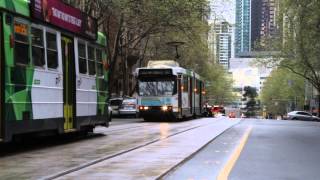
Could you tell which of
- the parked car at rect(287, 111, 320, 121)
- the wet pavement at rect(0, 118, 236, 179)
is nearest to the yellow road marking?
the wet pavement at rect(0, 118, 236, 179)

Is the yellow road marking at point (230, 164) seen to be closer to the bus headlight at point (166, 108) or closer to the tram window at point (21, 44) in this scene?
the tram window at point (21, 44)

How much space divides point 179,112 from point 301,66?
3134 cm

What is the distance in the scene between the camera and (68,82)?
55.9 ft

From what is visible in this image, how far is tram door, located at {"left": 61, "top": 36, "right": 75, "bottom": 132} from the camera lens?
54.9ft

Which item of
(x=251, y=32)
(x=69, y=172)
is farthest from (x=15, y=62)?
(x=251, y=32)

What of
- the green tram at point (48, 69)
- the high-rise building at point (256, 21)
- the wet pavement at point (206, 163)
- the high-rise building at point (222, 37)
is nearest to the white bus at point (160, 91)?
the high-rise building at point (222, 37)

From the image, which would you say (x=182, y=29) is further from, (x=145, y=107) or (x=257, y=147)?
(x=257, y=147)

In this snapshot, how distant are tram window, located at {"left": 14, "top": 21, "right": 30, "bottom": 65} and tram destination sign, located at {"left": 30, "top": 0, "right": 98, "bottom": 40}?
0.52 m

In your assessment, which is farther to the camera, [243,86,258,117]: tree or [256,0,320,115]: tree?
[243,86,258,117]: tree

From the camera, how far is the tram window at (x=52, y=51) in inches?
615

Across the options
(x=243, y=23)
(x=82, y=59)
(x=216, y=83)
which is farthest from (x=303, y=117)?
(x=216, y=83)

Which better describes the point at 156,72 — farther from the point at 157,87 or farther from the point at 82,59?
the point at 82,59

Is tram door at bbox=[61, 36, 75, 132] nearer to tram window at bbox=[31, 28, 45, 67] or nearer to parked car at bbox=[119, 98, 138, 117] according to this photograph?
tram window at bbox=[31, 28, 45, 67]

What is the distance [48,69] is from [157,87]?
20.3 m
